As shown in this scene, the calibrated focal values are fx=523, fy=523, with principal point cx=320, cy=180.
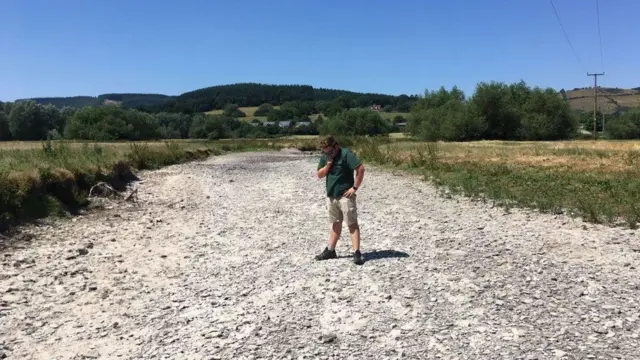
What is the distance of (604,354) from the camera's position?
553 cm

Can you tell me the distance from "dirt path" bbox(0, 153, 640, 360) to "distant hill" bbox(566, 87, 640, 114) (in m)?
106

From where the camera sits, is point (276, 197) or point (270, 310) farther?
point (276, 197)

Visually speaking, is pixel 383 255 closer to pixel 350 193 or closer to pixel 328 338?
pixel 350 193

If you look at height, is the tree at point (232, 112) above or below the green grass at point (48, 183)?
above

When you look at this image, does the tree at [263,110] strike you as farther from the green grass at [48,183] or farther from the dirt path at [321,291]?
the dirt path at [321,291]

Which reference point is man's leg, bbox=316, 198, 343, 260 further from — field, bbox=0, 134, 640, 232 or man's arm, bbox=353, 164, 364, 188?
field, bbox=0, 134, 640, 232

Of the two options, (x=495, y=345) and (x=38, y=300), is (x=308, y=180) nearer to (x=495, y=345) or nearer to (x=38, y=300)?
(x=38, y=300)

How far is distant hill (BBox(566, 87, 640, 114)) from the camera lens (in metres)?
112

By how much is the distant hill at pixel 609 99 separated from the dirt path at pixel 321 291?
106047mm

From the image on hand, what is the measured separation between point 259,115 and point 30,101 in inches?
3653

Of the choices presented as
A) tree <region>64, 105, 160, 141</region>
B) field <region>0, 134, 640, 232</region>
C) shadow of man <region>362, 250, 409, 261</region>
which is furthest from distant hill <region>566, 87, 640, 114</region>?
shadow of man <region>362, 250, 409, 261</region>

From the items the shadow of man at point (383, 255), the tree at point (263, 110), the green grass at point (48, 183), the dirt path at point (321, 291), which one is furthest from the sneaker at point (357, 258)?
the tree at point (263, 110)

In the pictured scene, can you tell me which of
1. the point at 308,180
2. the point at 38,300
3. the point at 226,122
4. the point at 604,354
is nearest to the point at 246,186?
the point at 308,180

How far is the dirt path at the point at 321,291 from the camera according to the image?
20.1 feet
